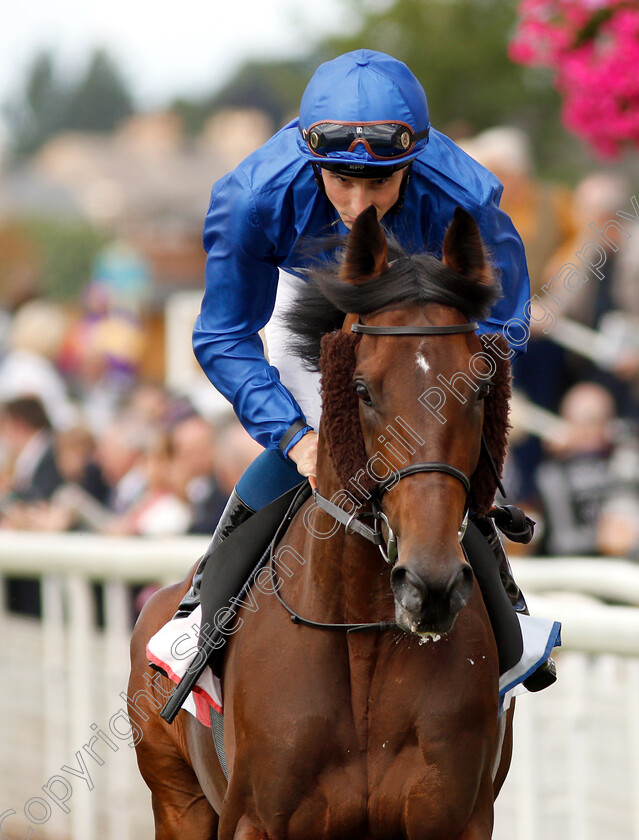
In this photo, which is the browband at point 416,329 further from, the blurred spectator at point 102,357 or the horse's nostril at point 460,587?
the blurred spectator at point 102,357

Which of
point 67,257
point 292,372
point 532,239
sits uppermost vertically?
point 292,372

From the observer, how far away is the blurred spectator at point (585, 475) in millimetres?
6785

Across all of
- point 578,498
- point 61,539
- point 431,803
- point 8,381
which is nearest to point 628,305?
point 578,498

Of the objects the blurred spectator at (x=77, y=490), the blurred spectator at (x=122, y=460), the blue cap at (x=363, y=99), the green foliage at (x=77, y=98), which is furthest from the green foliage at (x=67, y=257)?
the blue cap at (x=363, y=99)

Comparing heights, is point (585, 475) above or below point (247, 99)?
above

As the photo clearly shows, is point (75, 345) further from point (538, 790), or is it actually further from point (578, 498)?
point (538, 790)

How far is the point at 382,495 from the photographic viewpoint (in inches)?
109

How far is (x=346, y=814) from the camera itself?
9.72 feet

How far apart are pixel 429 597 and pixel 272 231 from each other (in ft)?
4.34

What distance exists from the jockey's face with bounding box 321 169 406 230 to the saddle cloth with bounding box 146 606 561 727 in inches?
45.3

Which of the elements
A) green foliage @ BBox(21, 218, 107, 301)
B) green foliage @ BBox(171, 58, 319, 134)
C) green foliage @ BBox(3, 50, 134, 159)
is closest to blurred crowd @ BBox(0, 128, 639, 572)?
green foliage @ BBox(21, 218, 107, 301)

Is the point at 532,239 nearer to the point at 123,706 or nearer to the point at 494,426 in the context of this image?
the point at 123,706

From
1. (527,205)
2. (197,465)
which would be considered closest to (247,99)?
(527,205)

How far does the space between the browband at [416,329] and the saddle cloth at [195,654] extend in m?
0.95
